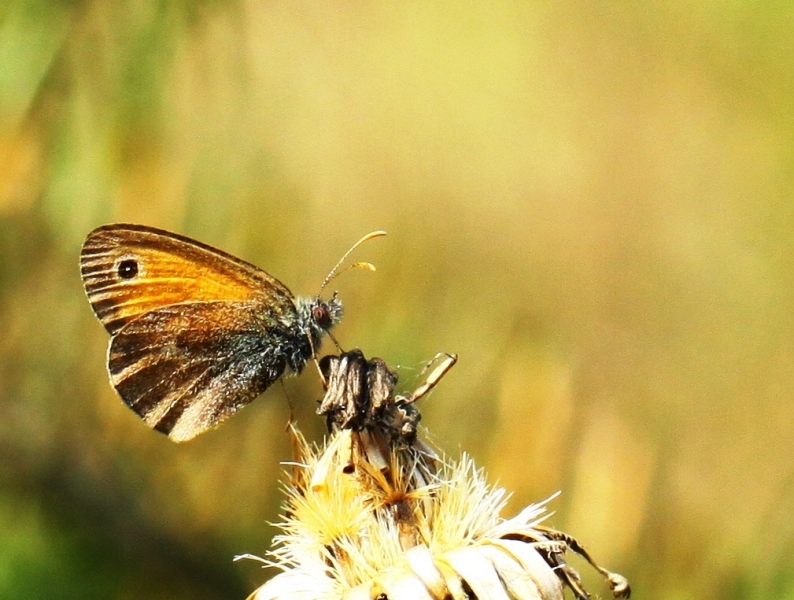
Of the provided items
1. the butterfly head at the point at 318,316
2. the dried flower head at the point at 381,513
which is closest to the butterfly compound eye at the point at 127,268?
the butterfly head at the point at 318,316

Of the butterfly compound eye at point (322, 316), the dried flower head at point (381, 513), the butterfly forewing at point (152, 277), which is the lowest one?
the dried flower head at point (381, 513)

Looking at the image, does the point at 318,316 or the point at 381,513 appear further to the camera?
the point at 318,316

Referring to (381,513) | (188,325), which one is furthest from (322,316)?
(381,513)

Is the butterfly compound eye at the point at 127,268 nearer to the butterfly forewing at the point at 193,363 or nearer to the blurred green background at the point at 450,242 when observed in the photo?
the butterfly forewing at the point at 193,363

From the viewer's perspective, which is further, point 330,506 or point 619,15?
point 619,15

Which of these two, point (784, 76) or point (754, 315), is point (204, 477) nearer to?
point (754, 315)

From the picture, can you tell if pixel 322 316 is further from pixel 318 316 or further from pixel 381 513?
pixel 381 513

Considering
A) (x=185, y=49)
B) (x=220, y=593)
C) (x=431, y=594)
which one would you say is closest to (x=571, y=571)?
(x=431, y=594)
